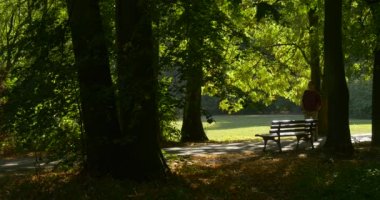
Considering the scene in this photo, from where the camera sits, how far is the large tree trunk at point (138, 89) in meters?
8.77

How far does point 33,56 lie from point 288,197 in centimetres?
484

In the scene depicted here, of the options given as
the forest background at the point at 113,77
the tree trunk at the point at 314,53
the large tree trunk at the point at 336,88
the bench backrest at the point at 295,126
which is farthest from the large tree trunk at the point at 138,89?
the tree trunk at the point at 314,53

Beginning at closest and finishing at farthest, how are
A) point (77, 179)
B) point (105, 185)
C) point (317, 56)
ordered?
point (105, 185) → point (77, 179) → point (317, 56)

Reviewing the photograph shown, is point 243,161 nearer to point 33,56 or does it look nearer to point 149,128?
point 149,128

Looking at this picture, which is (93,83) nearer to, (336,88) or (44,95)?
(44,95)

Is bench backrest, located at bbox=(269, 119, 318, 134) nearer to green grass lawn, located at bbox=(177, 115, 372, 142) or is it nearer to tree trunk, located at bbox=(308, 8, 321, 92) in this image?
tree trunk, located at bbox=(308, 8, 321, 92)

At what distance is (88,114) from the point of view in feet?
31.8

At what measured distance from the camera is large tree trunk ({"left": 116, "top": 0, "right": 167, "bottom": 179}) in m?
8.77

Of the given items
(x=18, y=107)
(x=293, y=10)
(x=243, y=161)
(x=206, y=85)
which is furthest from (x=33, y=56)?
(x=293, y=10)

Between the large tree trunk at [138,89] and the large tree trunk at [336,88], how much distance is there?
15.7ft

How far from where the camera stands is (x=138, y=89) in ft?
28.6

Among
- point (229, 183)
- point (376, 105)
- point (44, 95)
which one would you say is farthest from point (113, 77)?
point (376, 105)

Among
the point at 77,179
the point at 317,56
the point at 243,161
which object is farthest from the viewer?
the point at 317,56

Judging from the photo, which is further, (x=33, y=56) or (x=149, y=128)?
(x=149, y=128)
